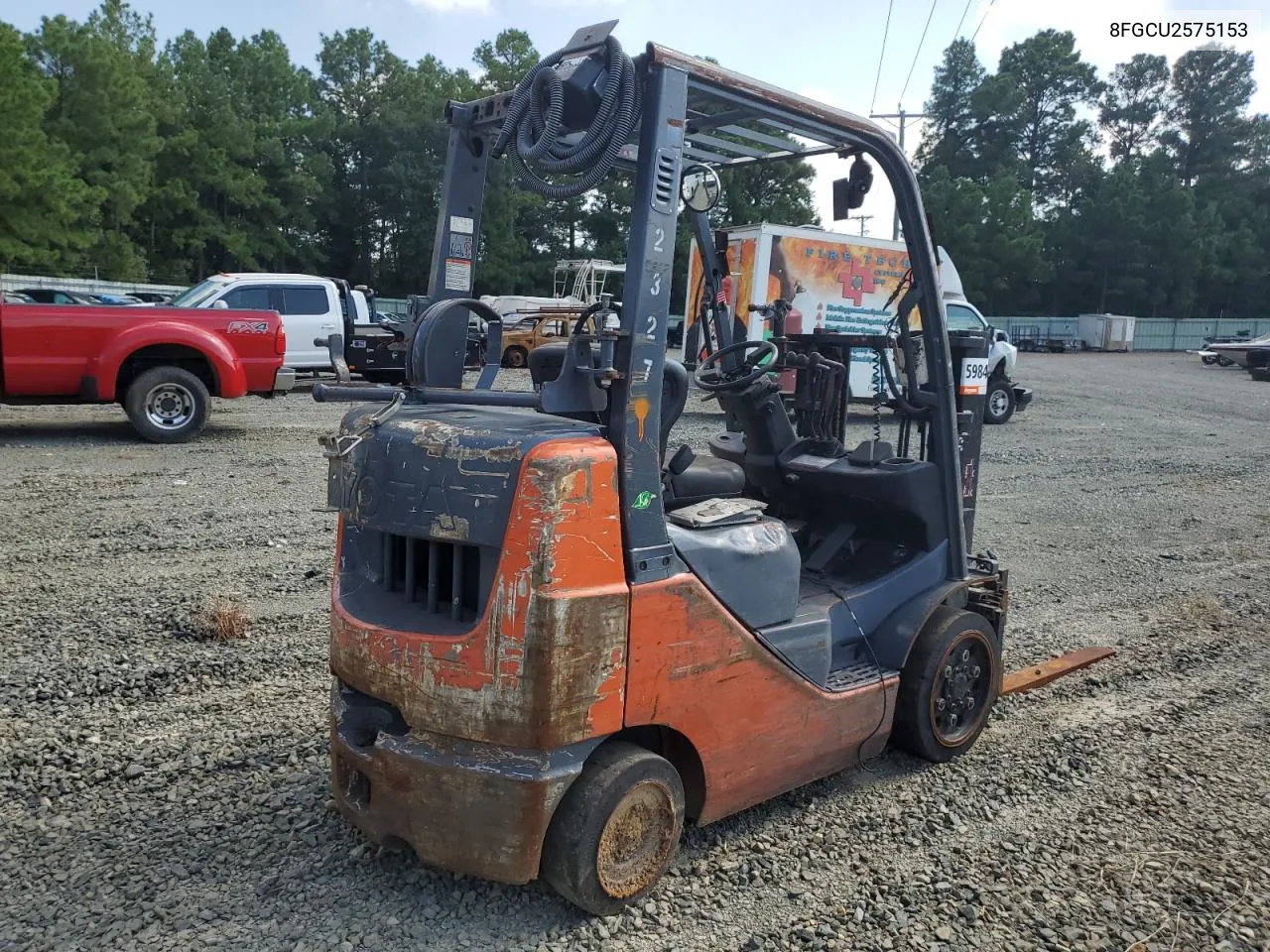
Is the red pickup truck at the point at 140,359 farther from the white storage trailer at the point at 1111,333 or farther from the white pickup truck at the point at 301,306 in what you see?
the white storage trailer at the point at 1111,333

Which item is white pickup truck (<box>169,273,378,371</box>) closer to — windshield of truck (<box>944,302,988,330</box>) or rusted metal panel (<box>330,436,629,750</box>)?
windshield of truck (<box>944,302,988,330</box>)

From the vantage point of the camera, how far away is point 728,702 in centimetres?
336

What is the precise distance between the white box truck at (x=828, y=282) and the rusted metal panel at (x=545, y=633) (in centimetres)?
1167

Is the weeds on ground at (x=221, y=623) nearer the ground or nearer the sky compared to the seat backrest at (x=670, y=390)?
nearer the ground

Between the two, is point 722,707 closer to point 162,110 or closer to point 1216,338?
point 162,110

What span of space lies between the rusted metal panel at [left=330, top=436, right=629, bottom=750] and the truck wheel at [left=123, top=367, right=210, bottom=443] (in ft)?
32.6

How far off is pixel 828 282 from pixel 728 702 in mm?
13738

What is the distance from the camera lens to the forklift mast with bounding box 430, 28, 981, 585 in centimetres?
305

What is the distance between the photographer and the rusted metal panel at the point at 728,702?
3.10 meters

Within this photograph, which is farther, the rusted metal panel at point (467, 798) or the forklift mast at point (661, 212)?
the forklift mast at point (661, 212)

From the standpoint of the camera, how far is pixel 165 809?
12.3 feet

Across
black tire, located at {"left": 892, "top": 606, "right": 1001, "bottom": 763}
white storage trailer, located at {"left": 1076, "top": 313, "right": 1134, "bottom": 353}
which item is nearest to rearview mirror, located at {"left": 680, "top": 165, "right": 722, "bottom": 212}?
black tire, located at {"left": 892, "top": 606, "right": 1001, "bottom": 763}

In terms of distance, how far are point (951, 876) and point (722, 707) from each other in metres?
1.00

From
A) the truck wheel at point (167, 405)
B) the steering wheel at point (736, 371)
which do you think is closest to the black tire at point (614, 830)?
the steering wheel at point (736, 371)
